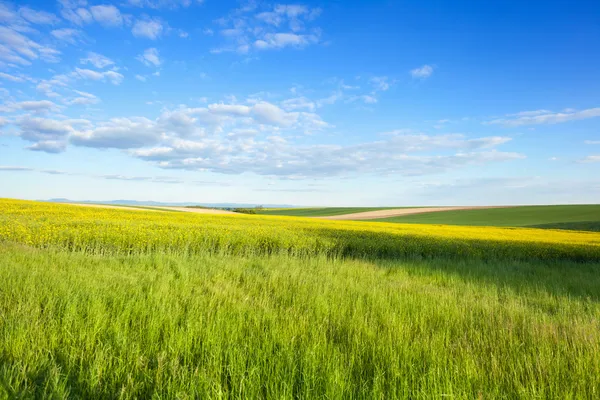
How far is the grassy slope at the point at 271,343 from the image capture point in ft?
9.52

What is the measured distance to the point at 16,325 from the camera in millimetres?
3867

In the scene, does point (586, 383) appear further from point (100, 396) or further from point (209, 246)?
point (209, 246)

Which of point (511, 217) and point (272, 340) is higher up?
point (511, 217)

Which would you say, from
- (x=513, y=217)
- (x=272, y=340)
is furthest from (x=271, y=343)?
(x=513, y=217)

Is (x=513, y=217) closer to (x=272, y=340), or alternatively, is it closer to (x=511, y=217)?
(x=511, y=217)

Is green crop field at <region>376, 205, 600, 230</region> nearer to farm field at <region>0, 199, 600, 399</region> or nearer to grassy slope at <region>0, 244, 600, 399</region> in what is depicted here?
farm field at <region>0, 199, 600, 399</region>

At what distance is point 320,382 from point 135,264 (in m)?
7.65

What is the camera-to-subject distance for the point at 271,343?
12.0 ft

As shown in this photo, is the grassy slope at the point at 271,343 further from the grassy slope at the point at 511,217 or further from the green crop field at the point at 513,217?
the grassy slope at the point at 511,217

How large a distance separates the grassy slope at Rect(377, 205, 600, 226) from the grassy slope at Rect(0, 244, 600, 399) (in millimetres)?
66143

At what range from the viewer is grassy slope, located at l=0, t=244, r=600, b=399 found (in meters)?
2.90

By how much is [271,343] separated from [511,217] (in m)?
83.4

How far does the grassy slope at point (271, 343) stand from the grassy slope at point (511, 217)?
66143 mm

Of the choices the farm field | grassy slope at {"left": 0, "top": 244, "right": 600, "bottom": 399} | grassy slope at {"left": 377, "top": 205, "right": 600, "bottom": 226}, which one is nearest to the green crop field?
grassy slope at {"left": 377, "top": 205, "right": 600, "bottom": 226}
